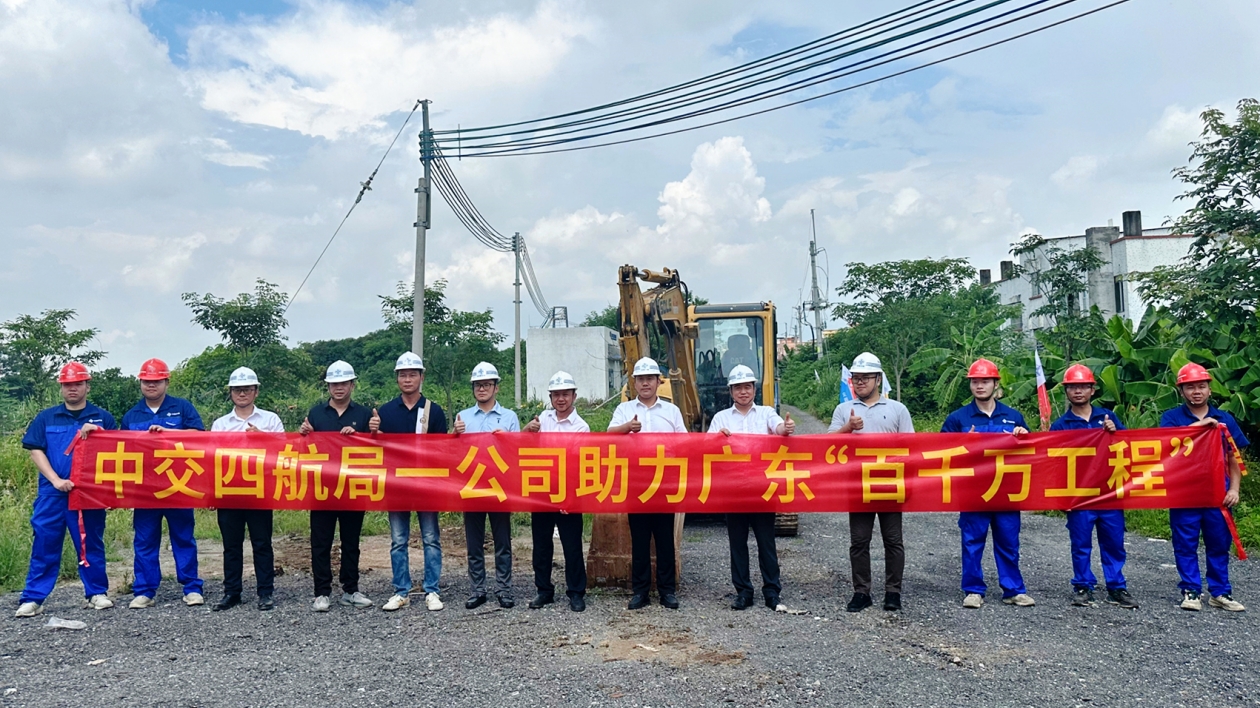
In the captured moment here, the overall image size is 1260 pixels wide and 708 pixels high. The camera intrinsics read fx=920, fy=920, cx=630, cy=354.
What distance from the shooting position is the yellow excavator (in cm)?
995

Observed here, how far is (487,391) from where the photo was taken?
6.65 metres

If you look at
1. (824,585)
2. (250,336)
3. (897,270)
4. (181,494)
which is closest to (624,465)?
(824,585)

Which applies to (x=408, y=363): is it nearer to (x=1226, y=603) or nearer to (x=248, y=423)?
(x=248, y=423)

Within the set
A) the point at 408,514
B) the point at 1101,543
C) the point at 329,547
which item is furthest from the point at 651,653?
the point at 1101,543

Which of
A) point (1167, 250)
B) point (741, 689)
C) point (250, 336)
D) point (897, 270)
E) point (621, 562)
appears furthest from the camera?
point (1167, 250)

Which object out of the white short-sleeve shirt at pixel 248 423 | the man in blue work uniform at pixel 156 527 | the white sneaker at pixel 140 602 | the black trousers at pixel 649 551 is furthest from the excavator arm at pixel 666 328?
the white sneaker at pixel 140 602

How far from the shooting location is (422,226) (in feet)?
51.8

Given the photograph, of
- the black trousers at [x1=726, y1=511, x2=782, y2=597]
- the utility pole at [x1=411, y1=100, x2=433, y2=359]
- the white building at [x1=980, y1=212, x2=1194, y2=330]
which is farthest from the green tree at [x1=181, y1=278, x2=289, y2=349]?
the white building at [x1=980, y1=212, x2=1194, y2=330]

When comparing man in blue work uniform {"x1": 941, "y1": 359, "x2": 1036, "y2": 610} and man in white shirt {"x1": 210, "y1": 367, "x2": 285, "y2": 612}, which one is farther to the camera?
man in white shirt {"x1": 210, "y1": 367, "x2": 285, "y2": 612}

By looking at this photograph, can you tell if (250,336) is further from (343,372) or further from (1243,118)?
(1243,118)

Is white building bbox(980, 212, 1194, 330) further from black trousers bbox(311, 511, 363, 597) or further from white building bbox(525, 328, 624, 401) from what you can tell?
black trousers bbox(311, 511, 363, 597)

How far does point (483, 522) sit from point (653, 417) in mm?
1447

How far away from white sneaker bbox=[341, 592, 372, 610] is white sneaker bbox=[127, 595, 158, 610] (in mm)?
1381

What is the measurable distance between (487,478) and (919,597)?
327cm
